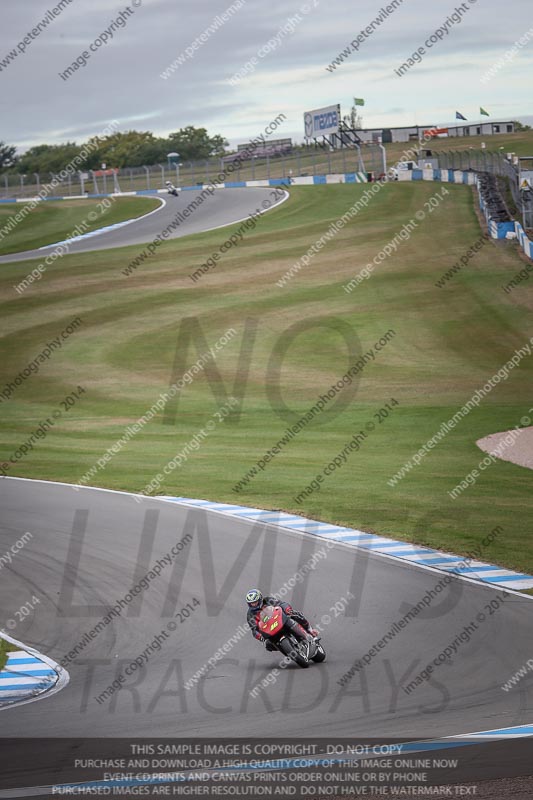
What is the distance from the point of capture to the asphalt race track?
11.1 m

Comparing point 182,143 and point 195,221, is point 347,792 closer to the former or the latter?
point 195,221

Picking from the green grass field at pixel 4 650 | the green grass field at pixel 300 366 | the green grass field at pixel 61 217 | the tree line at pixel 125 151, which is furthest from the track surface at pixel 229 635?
the tree line at pixel 125 151

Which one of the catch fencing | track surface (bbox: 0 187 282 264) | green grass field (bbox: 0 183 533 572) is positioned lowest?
green grass field (bbox: 0 183 533 572)

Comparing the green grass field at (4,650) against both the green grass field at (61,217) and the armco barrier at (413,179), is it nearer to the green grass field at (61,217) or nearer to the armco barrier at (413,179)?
the armco barrier at (413,179)

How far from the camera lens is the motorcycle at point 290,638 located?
1273cm

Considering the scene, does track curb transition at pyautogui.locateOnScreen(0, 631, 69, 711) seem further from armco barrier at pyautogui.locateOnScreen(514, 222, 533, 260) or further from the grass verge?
armco barrier at pyautogui.locateOnScreen(514, 222, 533, 260)

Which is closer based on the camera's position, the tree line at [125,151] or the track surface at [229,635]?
the track surface at [229,635]

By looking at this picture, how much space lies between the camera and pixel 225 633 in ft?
46.4

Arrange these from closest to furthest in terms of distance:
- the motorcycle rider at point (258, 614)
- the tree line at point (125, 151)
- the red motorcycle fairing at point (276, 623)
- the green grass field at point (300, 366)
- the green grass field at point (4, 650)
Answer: the red motorcycle fairing at point (276, 623)
the motorcycle rider at point (258, 614)
the green grass field at point (4, 650)
the green grass field at point (300, 366)
the tree line at point (125, 151)

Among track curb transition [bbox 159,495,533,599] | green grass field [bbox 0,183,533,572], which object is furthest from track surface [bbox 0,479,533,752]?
green grass field [bbox 0,183,533,572]

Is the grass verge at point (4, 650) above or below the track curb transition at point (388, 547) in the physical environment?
above

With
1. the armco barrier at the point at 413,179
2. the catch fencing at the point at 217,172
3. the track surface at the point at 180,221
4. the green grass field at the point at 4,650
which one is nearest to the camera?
the green grass field at the point at 4,650

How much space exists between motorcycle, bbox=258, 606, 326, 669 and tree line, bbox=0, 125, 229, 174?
127440 millimetres

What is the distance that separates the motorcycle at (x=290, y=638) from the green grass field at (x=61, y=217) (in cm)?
5017
